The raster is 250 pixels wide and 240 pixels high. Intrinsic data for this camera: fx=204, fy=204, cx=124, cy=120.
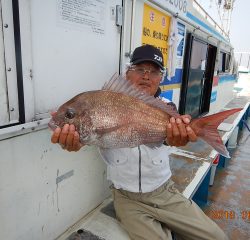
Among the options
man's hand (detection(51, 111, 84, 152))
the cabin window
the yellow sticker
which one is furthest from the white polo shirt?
the cabin window

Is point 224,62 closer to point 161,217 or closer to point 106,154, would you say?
point 161,217

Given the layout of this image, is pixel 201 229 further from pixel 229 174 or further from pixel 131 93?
pixel 229 174

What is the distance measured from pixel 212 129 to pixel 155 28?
2323mm

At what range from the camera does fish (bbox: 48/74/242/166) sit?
4.50 ft

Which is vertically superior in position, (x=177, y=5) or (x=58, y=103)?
(x=177, y=5)

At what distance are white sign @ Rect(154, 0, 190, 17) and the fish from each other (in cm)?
226

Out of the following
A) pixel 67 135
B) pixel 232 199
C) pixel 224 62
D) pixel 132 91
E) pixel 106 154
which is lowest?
pixel 232 199

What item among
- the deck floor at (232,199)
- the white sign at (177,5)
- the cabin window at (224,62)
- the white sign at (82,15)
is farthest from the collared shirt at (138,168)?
the cabin window at (224,62)

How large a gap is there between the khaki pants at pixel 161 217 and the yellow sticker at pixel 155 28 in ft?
7.02

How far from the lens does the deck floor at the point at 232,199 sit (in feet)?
10.4

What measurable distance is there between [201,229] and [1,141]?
1.86 m

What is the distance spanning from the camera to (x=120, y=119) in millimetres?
1410
